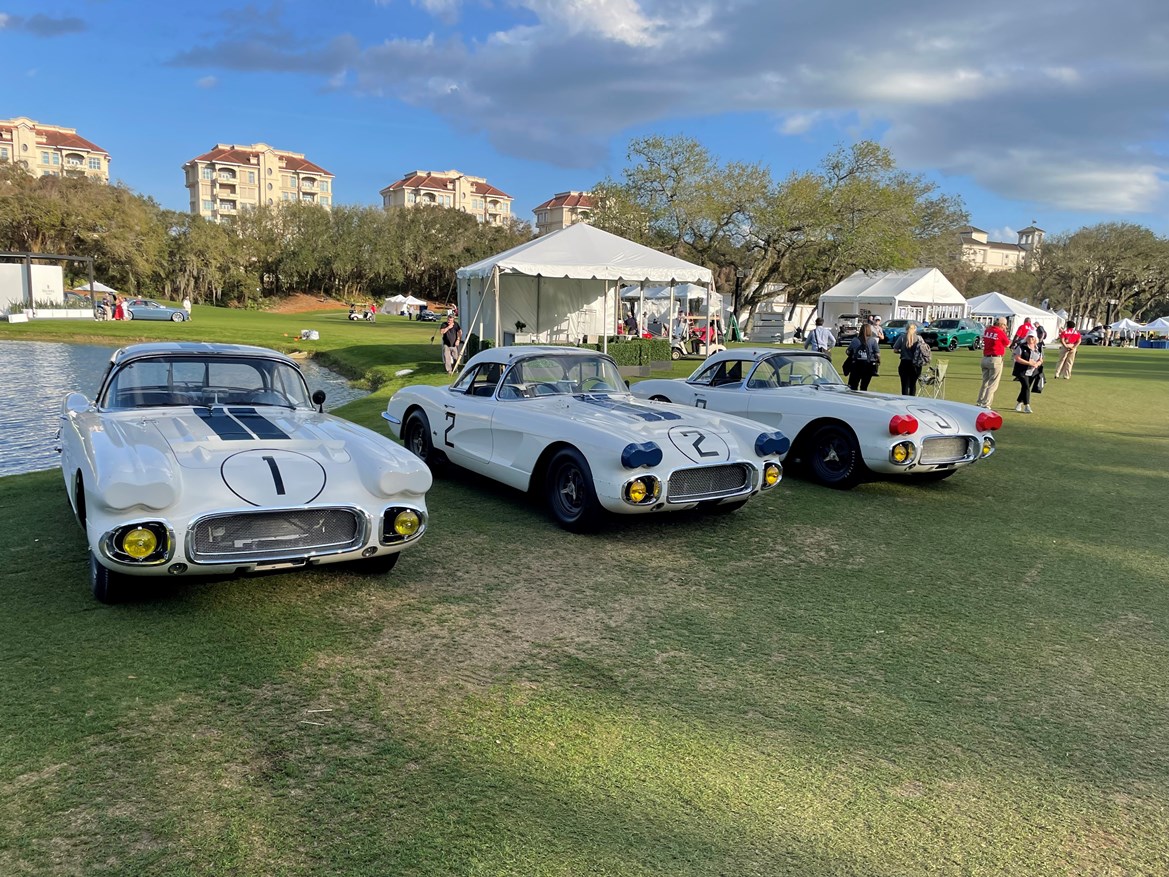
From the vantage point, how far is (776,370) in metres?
8.57

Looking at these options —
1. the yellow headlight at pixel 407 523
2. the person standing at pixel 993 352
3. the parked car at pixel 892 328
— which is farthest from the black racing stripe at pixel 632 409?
the parked car at pixel 892 328

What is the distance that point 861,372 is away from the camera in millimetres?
12547

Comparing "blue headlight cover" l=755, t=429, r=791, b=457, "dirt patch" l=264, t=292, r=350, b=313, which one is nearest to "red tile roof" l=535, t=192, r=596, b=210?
"dirt patch" l=264, t=292, r=350, b=313

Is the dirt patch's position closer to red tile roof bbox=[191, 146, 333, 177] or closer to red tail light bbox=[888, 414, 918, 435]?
red tile roof bbox=[191, 146, 333, 177]

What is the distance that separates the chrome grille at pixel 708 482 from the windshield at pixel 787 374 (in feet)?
8.69

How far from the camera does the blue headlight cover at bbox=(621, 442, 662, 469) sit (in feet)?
17.8

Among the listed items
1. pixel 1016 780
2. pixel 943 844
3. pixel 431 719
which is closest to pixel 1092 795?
pixel 1016 780

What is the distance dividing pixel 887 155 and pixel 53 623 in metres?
Answer: 43.3

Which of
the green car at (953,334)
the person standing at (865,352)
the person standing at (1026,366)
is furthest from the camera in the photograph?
the green car at (953,334)

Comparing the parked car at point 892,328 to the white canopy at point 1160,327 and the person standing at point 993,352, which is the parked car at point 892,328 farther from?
the white canopy at point 1160,327

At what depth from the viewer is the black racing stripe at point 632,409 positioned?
6316mm

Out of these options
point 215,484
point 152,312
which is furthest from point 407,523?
point 152,312

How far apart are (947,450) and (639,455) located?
379cm

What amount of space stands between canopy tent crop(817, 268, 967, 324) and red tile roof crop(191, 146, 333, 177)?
107 metres
